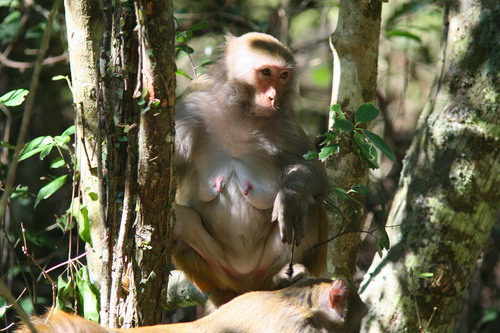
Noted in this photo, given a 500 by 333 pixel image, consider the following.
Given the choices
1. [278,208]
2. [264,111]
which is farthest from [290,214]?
[264,111]

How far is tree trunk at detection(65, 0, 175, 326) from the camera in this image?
3.01 m

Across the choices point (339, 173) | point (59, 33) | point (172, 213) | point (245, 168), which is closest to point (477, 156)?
point (339, 173)

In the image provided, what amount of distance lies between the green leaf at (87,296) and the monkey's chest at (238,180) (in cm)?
95

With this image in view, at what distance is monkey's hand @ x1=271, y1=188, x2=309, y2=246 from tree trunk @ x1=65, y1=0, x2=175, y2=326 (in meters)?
0.86

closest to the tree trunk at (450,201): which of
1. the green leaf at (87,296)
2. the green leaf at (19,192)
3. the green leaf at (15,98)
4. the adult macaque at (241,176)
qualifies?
the adult macaque at (241,176)

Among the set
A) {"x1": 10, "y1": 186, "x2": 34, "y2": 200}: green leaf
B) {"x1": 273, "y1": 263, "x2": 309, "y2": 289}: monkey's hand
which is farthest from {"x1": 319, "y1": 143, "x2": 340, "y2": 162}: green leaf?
{"x1": 10, "y1": 186, "x2": 34, "y2": 200}: green leaf

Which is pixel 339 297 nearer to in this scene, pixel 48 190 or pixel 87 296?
pixel 87 296

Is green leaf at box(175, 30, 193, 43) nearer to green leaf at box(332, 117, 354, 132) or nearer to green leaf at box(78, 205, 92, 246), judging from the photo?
green leaf at box(78, 205, 92, 246)

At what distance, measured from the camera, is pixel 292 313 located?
3336 mm

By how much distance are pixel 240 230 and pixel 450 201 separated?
56.3 inches

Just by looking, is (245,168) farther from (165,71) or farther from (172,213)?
(165,71)

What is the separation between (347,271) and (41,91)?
453 cm

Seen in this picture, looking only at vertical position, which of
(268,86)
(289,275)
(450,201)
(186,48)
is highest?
(186,48)

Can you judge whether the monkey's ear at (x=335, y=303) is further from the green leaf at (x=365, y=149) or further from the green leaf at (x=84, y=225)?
the green leaf at (x=84, y=225)
